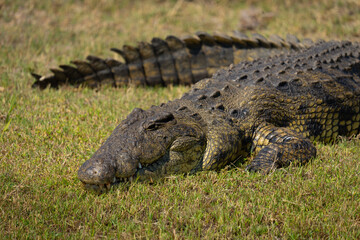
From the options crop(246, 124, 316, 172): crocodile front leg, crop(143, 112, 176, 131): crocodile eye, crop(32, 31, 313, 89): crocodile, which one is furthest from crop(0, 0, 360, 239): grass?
crop(143, 112, 176, 131): crocodile eye

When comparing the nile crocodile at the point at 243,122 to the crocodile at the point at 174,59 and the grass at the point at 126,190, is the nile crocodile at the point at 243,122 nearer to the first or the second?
the grass at the point at 126,190

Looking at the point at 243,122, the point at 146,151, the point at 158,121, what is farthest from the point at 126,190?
the point at 243,122

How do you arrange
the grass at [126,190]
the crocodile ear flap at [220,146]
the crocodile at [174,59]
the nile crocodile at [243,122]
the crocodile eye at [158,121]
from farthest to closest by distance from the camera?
1. the crocodile at [174,59]
2. the crocodile ear flap at [220,146]
3. the crocodile eye at [158,121]
4. the nile crocodile at [243,122]
5. the grass at [126,190]

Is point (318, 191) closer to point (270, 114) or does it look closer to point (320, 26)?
point (270, 114)

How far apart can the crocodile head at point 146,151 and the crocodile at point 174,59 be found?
259 cm

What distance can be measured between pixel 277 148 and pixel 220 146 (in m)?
0.58

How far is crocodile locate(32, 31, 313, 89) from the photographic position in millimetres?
6340

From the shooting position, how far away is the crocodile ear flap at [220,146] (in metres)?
3.87

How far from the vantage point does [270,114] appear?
434 cm

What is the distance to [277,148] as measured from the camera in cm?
393

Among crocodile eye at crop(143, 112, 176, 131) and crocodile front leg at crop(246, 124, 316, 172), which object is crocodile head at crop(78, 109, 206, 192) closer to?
→ crocodile eye at crop(143, 112, 176, 131)

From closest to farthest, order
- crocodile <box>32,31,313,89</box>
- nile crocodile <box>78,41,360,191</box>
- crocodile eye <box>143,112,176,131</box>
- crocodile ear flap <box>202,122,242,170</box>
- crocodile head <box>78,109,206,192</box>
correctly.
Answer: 1. crocodile head <box>78,109,206,192</box>
2. nile crocodile <box>78,41,360,191</box>
3. crocodile eye <box>143,112,176,131</box>
4. crocodile ear flap <box>202,122,242,170</box>
5. crocodile <box>32,31,313,89</box>

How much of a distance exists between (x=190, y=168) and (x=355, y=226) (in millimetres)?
1528

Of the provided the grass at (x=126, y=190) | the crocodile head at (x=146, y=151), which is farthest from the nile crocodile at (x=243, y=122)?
the grass at (x=126, y=190)
